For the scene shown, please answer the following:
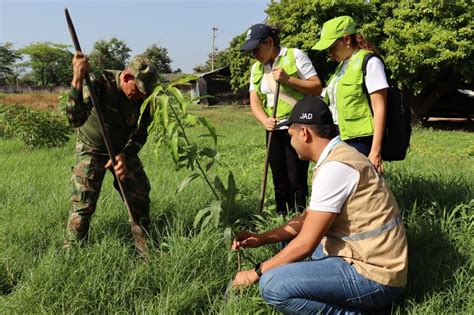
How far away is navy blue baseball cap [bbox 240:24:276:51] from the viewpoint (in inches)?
114

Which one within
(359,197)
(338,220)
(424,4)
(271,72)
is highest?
(424,4)

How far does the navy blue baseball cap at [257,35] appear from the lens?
9.49 ft

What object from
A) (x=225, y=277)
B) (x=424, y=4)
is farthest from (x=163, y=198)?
(x=424, y=4)

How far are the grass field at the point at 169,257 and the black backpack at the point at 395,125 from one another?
0.63 meters

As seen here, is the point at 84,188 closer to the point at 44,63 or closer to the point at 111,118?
the point at 111,118

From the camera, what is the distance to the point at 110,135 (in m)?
2.95

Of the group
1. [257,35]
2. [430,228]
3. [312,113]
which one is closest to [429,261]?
[430,228]

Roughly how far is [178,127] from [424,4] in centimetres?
1182

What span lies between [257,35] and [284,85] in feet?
1.39

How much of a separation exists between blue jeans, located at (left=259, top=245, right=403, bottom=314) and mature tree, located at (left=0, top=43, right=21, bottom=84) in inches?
2647

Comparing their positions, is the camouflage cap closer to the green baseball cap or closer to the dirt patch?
the green baseball cap

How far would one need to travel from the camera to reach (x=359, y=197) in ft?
6.51

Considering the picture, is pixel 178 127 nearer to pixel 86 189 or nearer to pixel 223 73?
pixel 86 189

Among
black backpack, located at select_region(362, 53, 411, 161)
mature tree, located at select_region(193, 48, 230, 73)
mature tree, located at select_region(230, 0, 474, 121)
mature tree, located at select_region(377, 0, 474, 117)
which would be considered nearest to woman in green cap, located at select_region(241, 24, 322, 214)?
black backpack, located at select_region(362, 53, 411, 161)
